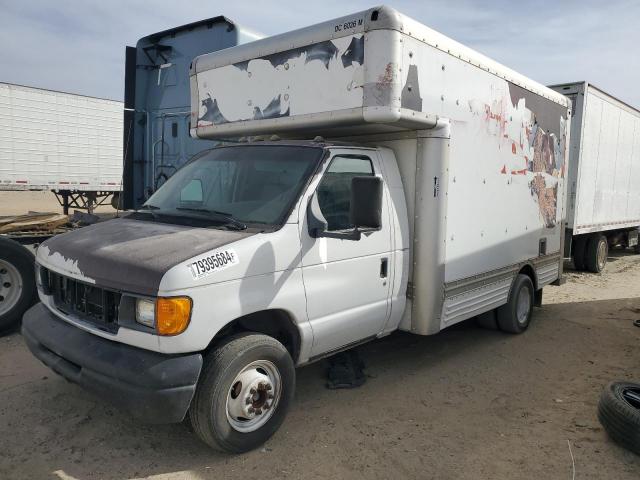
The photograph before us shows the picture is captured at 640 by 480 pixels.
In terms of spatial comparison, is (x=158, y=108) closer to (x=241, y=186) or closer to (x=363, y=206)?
(x=241, y=186)

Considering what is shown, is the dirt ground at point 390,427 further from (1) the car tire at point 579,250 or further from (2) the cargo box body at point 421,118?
(1) the car tire at point 579,250

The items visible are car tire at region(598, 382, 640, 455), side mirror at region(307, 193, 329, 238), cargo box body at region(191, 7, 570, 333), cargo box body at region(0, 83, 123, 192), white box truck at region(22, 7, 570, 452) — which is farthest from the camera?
cargo box body at region(0, 83, 123, 192)

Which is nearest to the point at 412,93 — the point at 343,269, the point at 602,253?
the point at 343,269

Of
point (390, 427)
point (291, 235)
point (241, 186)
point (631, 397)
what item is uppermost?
point (241, 186)

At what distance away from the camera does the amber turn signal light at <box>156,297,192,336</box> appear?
2.96 metres

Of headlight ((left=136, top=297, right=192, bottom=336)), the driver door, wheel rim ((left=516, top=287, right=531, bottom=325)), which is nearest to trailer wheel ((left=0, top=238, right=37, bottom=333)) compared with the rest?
headlight ((left=136, top=297, right=192, bottom=336))

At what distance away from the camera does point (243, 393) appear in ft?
11.1

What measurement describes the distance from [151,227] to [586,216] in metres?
9.35

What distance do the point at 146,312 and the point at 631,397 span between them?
11.8ft

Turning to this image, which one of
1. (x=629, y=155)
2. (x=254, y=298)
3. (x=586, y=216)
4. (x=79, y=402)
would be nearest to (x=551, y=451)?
(x=254, y=298)

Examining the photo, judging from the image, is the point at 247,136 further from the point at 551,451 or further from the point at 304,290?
the point at 551,451

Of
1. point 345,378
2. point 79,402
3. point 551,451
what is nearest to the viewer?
point 551,451

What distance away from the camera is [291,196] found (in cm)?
371

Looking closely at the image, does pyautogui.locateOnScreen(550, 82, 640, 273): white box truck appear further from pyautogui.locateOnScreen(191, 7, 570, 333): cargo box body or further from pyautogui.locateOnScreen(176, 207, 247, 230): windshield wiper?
pyautogui.locateOnScreen(176, 207, 247, 230): windshield wiper
